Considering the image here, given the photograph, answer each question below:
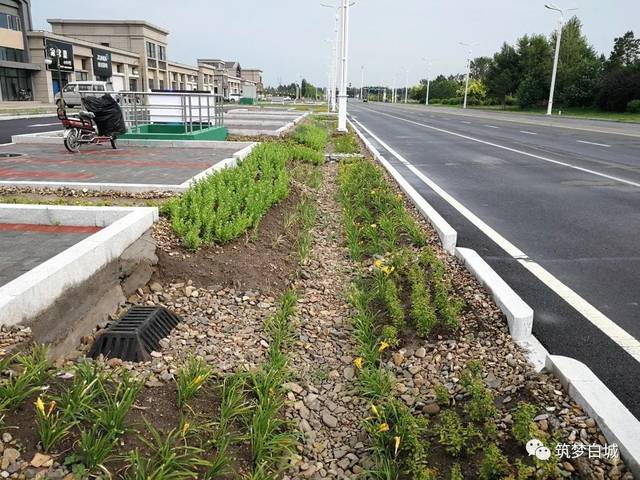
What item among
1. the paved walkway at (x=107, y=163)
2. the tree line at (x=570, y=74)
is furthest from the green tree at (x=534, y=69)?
the paved walkway at (x=107, y=163)

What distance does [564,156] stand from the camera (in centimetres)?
1648

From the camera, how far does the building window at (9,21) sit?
5519cm

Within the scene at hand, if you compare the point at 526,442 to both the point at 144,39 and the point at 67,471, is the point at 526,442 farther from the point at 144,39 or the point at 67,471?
the point at 144,39

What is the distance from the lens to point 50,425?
288 centimetres

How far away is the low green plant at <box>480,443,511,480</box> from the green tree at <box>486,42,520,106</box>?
79759 millimetres

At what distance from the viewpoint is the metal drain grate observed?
13.5 ft

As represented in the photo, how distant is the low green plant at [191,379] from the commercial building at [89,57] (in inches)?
1263

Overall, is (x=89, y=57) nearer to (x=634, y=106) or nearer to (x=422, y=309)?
(x=634, y=106)

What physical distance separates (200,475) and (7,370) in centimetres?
136

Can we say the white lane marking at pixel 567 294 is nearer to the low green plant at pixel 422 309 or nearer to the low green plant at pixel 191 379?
the low green plant at pixel 422 309

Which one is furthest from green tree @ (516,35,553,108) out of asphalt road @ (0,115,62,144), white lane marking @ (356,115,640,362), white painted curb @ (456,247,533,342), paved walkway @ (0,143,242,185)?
white painted curb @ (456,247,533,342)

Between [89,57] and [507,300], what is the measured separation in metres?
73.8

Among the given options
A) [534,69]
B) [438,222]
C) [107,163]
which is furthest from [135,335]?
[534,69]

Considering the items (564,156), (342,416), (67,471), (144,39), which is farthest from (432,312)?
(144,39)
